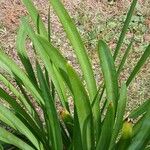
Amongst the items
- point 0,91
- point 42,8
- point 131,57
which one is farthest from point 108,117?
point 42,8

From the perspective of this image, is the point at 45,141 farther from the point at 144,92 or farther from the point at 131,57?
the point at 131,57

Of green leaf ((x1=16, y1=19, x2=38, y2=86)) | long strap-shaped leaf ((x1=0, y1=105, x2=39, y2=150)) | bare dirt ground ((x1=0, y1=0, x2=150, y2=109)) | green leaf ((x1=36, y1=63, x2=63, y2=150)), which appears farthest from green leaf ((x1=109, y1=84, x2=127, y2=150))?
bare dirt ground ((x1=0, y1=0, x2=150, y2=109))

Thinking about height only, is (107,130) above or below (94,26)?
below

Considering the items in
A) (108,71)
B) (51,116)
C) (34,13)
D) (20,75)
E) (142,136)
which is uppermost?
(34,13)

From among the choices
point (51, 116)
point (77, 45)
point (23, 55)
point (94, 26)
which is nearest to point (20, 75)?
point (23, 55)

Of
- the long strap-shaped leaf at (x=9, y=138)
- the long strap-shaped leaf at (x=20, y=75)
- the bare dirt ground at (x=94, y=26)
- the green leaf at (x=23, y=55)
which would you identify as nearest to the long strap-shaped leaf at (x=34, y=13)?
the green leaf at (x=23, y=55)

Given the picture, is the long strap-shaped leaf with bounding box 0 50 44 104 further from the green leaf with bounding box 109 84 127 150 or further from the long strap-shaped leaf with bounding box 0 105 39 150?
the green leaf with bounding box 109 84 127 150

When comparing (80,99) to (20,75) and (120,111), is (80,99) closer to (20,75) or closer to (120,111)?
(120,111)
